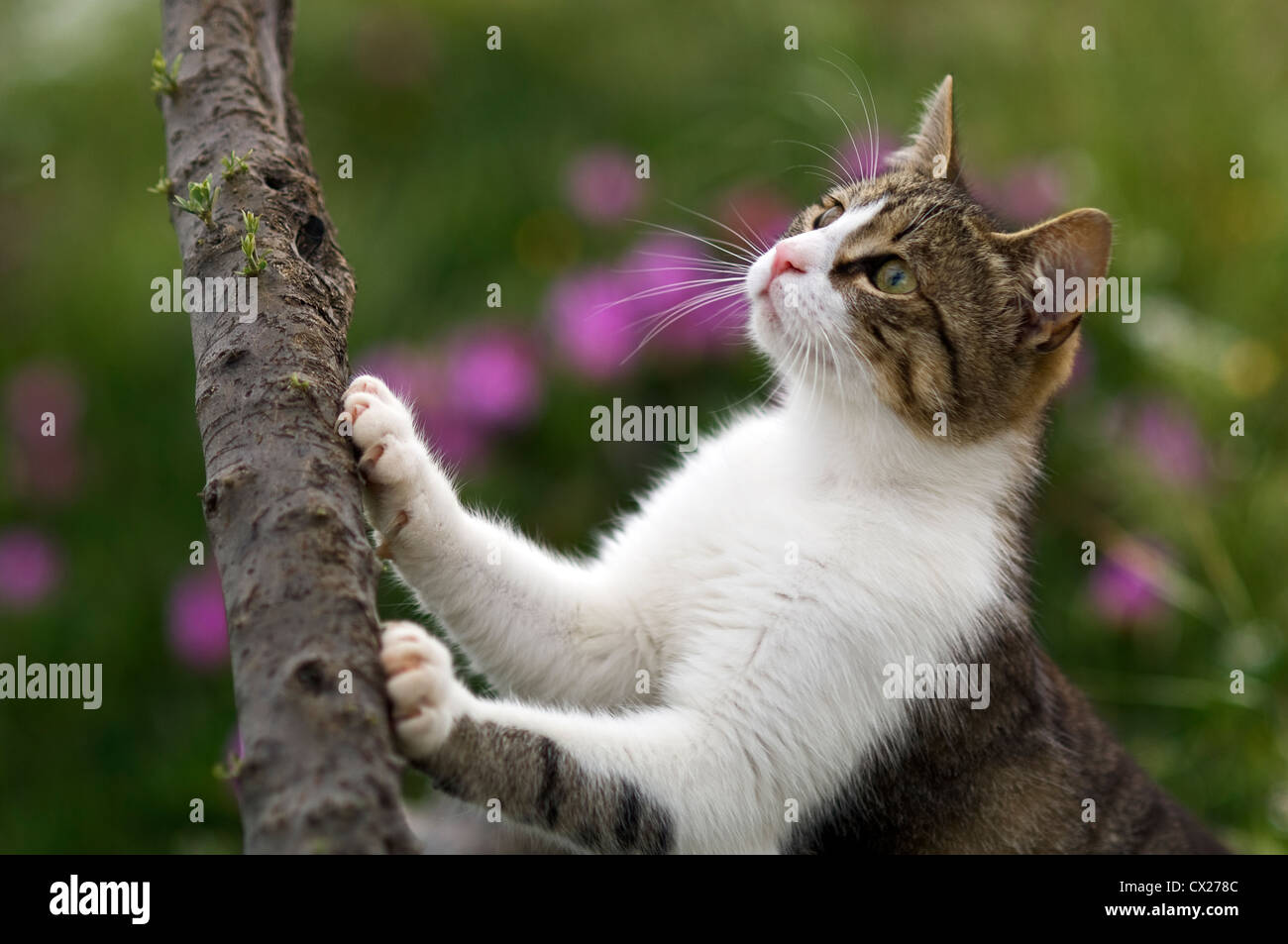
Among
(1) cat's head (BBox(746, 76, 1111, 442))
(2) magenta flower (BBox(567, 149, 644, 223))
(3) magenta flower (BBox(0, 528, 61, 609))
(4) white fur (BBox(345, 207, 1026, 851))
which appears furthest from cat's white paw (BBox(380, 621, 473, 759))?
(2) magenta flower (BBox(567, 149, 644, 223))

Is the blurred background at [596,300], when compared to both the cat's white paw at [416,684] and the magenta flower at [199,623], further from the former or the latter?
the cat's white paw at [416,684]

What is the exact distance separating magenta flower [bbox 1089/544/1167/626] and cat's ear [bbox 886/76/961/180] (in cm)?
177

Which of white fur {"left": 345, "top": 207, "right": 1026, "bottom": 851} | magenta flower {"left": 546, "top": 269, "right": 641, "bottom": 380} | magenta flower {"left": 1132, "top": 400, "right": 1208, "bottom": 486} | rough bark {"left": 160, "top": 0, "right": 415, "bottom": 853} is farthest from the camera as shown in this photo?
magenta flower {"left": 546, "top": 269, "right": 641, "bottom": 380}

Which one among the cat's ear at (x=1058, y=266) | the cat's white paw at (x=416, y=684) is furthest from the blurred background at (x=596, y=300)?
the cat's white paw at (x=416, y=684)

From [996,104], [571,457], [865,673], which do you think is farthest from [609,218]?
[865,673]

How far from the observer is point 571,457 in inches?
193

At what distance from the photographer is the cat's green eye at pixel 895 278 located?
2.71 meters

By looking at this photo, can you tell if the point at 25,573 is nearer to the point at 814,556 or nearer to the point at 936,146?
the point at 814,556

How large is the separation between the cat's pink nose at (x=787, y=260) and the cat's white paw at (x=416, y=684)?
1.30 metres

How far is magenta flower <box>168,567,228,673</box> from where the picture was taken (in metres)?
4.13

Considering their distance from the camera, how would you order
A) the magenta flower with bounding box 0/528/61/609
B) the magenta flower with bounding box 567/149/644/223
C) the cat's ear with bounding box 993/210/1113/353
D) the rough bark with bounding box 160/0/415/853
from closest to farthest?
the rough bark with bounding box 160/0/415/853
the cat's ear with bounding box 993/210/1113/353
the magenta flower with bounding box 0/528/61/609
the magenta flower with bounding box 567/149/644/223

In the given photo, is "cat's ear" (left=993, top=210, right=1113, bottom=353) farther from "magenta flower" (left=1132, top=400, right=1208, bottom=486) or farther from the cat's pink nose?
"magenta flower" (left=1132, top=400, right=1208, bottom=486)
